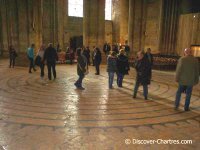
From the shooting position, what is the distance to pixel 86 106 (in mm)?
6223

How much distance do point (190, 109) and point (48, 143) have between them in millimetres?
3970

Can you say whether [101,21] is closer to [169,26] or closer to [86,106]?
[169,26]

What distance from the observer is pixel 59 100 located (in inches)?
266

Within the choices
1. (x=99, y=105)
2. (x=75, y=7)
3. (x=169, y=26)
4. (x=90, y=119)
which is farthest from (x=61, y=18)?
(x=90, y=119)

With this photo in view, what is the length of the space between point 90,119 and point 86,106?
3.30ft

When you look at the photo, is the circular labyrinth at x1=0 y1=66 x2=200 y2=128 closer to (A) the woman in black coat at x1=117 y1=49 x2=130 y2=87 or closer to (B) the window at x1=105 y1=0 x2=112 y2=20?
(A) the woman in black coat at x1=117 y1=49 x2=130 y2=87

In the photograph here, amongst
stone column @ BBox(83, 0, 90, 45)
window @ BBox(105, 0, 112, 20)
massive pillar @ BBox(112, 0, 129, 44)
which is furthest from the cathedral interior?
window @ BBox(105, 0, 112, 20)

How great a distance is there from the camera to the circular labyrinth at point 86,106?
202 inches

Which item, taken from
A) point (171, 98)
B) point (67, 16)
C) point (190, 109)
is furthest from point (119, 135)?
point (67, 16)

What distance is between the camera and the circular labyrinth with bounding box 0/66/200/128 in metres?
5.12

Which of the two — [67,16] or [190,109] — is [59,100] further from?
[67,16]

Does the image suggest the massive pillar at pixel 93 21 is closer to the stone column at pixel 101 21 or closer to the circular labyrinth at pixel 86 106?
the stone column at pixel 101 21

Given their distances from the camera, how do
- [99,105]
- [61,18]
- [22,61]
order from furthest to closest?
[61,18]
[22,61]
[99,105]

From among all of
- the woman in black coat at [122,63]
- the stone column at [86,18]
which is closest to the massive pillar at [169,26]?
the stone column at [86,18]
